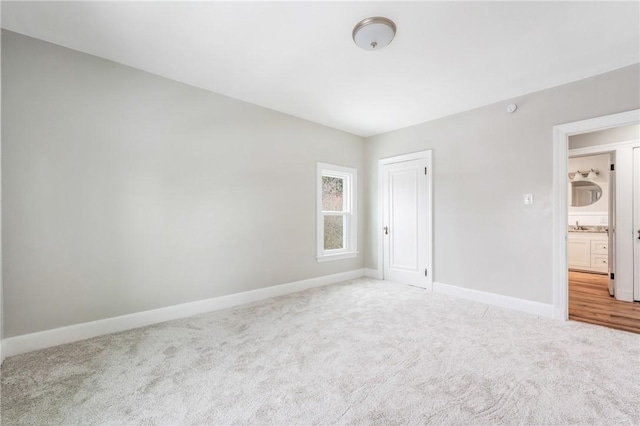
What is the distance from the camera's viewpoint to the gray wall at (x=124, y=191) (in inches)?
88.4

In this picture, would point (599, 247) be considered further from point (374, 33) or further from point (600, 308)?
point (374, 33)

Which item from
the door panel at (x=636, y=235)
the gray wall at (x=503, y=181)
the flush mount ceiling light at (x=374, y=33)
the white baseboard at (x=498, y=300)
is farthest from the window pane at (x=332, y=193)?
the door panel at (x=636, y=235)

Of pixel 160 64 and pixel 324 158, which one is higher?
pixel 160 64

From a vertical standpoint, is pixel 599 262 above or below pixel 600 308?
above

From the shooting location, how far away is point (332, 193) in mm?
4730

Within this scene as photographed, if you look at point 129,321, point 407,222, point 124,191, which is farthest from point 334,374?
point 407,222

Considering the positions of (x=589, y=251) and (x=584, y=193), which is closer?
(x=589, y=251)

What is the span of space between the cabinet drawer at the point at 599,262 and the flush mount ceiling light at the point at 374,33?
6.16m

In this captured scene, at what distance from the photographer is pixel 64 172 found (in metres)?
2.39

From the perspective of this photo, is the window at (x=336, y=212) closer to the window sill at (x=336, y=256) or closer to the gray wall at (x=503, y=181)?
the window sill at (x=336, y=256)

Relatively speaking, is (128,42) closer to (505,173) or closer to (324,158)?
(324,158)

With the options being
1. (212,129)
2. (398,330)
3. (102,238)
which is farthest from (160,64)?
(398,330)

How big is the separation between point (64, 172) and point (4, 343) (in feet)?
4.62

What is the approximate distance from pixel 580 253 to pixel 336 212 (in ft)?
16.8
